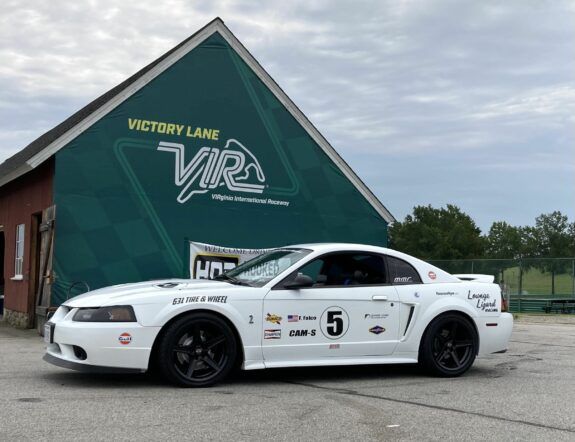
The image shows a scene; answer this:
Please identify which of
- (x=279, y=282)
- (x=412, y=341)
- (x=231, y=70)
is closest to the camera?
(x=279, y=282)

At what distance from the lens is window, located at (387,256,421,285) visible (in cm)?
822

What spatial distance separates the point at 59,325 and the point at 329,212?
11452 mm

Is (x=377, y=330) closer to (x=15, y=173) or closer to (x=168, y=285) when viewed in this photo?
(x=168, y=285)

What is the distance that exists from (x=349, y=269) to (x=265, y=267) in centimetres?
98

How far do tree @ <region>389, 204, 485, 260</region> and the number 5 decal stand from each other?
8088cm

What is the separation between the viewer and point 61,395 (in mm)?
6500

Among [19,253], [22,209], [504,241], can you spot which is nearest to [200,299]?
[22,209]

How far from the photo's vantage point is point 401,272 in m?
8.27

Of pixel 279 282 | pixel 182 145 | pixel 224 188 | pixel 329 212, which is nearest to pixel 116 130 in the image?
pixel 182 145

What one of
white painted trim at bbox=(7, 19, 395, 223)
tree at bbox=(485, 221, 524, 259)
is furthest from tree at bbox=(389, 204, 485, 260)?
white painted trim at bbox=(7, 19, 395, 223)

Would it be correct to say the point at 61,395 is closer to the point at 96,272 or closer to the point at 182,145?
the point at 96,272

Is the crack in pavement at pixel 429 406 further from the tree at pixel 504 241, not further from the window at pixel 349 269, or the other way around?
the tree at pixel 504 241

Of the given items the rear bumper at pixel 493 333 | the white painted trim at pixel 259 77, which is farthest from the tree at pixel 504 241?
the rear bumper at pixel 493 333

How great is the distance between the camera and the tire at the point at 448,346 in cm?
811
